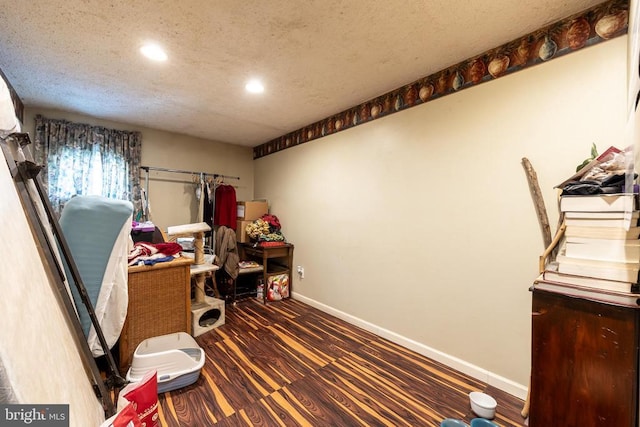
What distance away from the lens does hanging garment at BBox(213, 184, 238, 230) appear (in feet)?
12.6

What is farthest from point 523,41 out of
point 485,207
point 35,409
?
point 35,409

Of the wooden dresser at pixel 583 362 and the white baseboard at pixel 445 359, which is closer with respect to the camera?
the wooden dresser at pixel 583 362

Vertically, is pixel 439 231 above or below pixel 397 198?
below

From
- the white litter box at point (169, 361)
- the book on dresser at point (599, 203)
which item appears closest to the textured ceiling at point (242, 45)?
the book on dresser at point (599, 203)

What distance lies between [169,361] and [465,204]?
248cm

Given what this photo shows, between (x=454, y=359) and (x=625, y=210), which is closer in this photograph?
(x=625, y=210)

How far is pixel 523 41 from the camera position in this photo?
1665 mm

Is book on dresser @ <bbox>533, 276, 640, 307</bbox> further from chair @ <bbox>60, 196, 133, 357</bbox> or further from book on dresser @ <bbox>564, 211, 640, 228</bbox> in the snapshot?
chair @ <bbox>60, 196, 133, 357</bbox>

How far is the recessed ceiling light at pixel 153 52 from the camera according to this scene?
1.75m

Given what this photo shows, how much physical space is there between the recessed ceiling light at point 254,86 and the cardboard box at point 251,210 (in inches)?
72.4

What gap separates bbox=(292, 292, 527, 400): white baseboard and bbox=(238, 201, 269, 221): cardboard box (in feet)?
6.01

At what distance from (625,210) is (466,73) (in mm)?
1379

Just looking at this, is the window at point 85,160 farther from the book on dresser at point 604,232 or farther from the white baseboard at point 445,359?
the book on dresser at point 604,232

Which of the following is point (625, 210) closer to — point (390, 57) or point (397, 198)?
point (397, 198)
